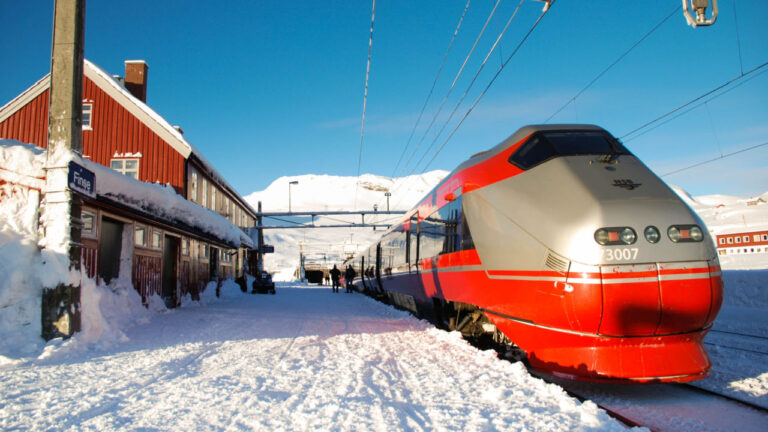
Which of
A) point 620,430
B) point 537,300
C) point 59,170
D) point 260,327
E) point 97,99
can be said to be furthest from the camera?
point 97,99

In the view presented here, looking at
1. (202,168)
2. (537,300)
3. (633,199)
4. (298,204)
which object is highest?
(298,204)

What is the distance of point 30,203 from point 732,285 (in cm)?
1621

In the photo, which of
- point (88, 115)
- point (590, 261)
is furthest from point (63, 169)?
point (88, 115)

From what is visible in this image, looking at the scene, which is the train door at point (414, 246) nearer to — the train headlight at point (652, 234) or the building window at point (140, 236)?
the building window at point (140, 236)

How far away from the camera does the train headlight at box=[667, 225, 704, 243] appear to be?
5.04 m

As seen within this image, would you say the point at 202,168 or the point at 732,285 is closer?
the point at 732,285

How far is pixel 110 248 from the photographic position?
11.2m

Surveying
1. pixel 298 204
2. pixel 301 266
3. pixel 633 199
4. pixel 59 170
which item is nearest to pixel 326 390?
pixel 633 199

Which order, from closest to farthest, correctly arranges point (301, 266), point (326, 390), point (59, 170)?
point (326, 390), point (59, 170), point (301, 266)

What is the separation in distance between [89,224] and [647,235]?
970 centimetres

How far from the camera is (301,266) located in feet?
254

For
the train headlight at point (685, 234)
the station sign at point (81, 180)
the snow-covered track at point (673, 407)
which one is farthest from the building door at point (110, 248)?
the train headlight at point (685, 234)

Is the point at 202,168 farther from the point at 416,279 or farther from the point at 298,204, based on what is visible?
the point at 298,204

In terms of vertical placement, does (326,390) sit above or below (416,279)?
below
